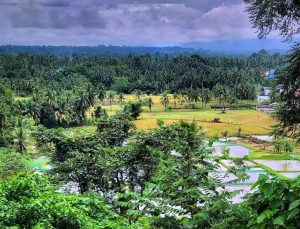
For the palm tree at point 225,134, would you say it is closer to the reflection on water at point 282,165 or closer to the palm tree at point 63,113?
the reflection on water at point 282,165

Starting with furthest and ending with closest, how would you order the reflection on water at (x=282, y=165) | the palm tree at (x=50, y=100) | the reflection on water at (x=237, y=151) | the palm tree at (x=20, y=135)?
the palm tree at (x=50, y=100)
the reflection on water at (x=237, y=151)
the palm tree at (x=20, y=135)
the reflection on water at (x=282, y=165)

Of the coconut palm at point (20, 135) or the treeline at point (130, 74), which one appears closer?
the coconut palm at point (20, 135)

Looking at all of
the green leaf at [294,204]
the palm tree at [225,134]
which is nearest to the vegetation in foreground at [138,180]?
the green leaf at [294,204]

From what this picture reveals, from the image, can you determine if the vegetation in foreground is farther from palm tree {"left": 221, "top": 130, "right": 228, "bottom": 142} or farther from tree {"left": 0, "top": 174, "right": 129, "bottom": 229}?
palm tree {"left": 221, "top": 130, "right": 228, "bottom": 142}

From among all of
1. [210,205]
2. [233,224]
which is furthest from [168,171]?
[233,224]

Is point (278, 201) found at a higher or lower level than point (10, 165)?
higher

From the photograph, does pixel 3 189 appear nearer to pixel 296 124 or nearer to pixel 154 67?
pixel 296 124

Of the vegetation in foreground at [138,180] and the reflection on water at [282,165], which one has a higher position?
the vegetation in foreground at [138,180]

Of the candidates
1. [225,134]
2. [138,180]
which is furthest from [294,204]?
[225,134]

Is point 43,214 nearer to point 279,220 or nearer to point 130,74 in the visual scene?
point 279,220

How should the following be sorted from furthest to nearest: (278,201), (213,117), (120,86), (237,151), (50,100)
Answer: (120,86) < (213,117) < (50,100) < (237,151) < (278,201)

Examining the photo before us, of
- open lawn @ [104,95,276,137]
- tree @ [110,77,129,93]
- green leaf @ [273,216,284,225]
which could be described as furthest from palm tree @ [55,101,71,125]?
green leaf @ [273,216,284,225]
